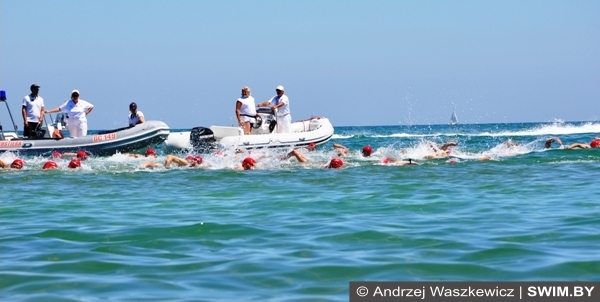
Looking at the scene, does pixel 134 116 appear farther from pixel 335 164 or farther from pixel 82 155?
pixel 335 164

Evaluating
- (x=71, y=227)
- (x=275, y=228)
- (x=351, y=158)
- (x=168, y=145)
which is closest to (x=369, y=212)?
(x=275, y=228)

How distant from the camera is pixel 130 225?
8.45 metres

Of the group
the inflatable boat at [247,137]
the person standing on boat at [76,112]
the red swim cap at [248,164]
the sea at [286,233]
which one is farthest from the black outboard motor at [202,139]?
the sea at [286,233]

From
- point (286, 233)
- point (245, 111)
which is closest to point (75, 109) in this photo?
point (245, 111)

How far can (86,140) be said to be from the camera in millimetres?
19703

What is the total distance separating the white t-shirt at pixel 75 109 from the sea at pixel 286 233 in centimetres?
544

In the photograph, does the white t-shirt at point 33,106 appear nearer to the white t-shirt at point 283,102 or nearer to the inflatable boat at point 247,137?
the inflatable boat at point 247,137

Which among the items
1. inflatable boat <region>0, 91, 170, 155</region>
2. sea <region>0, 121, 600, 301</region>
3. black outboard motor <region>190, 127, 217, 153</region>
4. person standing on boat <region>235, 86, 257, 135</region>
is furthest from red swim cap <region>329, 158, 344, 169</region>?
inflatable boat <region>0, 91, 170, 155</region>

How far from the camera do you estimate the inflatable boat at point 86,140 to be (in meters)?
19.3

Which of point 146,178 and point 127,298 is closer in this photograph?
point 127,298

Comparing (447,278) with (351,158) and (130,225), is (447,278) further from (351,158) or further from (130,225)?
(351,158)

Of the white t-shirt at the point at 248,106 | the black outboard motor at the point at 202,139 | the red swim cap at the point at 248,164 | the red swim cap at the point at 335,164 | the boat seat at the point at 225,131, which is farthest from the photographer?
the black outboard motor at the point at 202,139

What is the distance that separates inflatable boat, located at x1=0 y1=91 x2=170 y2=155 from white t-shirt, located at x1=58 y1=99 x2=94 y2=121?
480 mm

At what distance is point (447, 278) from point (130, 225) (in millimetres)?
3731
